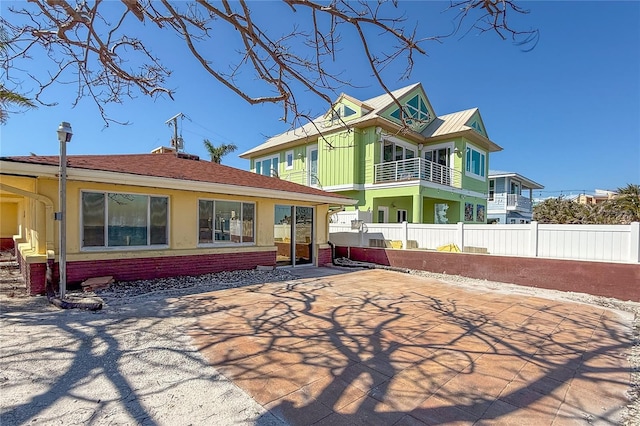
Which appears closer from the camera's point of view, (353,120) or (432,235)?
(432,235)

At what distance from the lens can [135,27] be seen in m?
4.64

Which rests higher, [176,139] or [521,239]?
[176,139]

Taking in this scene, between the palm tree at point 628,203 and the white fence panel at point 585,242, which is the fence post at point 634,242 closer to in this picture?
the white fence panel at point 585,242

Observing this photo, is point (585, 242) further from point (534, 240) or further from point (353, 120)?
point (353, 120)

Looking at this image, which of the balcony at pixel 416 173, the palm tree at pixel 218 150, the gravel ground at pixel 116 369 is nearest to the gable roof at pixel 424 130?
the balcony at pixel 416 173

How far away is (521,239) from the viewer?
30.2 feet

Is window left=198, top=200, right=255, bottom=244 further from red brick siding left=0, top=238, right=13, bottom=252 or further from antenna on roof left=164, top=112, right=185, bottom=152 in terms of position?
red brick siding left=0, top=238, right=13, bottom=252

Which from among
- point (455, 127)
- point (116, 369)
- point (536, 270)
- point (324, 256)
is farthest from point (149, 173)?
point (455, 127)

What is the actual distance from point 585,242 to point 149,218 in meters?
11.6

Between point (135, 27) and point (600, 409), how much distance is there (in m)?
7.31

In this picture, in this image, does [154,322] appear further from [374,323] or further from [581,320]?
[581,320]

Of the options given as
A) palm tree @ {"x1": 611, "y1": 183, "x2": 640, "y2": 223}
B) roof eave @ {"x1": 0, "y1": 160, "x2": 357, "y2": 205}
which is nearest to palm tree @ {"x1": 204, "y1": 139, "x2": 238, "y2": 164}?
roof eave @ {"x1": 0, "y1": 160, "x2": 357, "y2": 205}

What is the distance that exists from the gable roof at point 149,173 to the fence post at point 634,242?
8.25m

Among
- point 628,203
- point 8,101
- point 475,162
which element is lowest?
point 628,203
